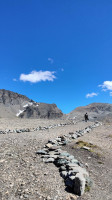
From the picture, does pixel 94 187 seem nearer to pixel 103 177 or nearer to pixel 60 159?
pixel 103 177

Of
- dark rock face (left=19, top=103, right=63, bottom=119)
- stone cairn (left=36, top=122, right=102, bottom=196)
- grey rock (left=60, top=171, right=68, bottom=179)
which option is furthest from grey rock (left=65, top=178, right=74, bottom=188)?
dark rock face (left=19, top=103, right=63, bottom=119)

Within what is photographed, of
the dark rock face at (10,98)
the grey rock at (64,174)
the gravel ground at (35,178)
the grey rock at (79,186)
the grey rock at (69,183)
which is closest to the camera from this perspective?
the gravel ground at (35,178)

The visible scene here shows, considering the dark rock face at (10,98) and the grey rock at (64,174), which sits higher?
the dark rock face at (10,98)

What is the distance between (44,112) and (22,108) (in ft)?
101

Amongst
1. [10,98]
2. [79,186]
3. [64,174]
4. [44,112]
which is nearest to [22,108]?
[10,98]

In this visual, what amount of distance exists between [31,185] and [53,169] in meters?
1.85

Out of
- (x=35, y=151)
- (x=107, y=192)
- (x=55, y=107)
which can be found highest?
(x=55, y=107)

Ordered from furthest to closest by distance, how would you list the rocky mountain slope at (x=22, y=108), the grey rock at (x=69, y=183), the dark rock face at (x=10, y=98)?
the dark rock face at (x=10, y=98) → the rocky mountain slope at (x=22, y=108) → the grey rock at (x=69, y=183)

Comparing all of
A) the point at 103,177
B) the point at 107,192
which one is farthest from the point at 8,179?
the point at 103,177

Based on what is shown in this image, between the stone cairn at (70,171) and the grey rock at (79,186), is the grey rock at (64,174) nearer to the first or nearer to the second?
the stone cairn at (70,171)

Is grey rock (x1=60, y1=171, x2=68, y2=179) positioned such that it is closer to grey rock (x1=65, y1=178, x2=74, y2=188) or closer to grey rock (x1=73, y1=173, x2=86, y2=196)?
grey rock (x1=65, y1=178, x2=74, y2=188)

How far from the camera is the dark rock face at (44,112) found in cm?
9875

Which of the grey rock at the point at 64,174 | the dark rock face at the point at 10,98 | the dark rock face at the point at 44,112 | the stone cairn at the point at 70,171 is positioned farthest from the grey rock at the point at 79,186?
the dark rock face at the point at 10,98

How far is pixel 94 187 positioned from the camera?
682cm
